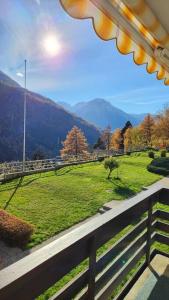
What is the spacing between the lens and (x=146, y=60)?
2.49 meters

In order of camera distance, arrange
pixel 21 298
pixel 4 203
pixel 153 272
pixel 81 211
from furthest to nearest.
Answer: pixel 4 203, pixel 81 211, pixel 153 272, pixel 21 298

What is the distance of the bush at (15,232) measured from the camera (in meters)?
5.99

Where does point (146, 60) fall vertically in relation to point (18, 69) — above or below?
below

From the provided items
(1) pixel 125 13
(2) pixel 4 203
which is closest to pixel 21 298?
(1) pixel 125 13

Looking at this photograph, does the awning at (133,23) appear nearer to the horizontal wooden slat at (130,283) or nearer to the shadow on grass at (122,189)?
the horizontal wooden slat at (130,283)

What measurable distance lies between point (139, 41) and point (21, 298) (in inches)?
82.4

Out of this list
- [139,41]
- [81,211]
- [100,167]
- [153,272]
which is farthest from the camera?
[100,167]

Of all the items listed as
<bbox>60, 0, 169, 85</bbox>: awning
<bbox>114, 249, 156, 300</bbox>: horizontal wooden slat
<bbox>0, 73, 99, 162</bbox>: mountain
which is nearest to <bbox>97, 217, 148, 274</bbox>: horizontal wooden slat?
<bbox>114, 249, 156, 300</bbox>: horizontal wooden slat

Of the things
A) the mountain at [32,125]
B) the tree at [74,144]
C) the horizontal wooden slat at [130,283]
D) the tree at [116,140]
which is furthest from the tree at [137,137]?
the mountain at [32,125]

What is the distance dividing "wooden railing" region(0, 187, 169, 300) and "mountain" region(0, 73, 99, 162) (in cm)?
8343

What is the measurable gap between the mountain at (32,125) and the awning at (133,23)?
8363cm

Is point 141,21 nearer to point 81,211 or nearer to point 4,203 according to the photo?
point 81,211

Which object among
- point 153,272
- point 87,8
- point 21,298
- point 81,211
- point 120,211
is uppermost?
point 87,8

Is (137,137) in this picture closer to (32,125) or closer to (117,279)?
(117,279)
